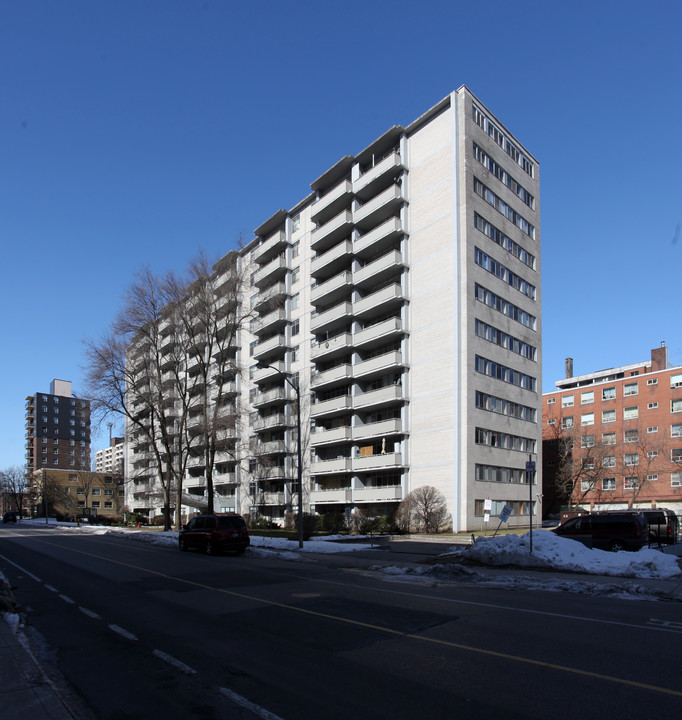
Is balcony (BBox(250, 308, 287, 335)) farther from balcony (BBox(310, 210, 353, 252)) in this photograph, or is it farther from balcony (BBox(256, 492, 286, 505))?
balcony (BBox(256, 492, 286, 505))

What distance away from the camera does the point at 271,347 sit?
196ft

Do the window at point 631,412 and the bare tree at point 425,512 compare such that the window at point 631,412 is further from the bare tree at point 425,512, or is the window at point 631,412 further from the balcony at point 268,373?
the balcony at point 268,373

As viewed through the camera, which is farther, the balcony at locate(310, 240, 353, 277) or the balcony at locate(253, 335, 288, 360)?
the balcony at locate(253, 335, 288, 360)

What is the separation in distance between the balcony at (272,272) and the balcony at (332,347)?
1070 cm

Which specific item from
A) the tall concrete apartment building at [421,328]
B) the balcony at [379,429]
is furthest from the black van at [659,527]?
the balcony at [379,429]

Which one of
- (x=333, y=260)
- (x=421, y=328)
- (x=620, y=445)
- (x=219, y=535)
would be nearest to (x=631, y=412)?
(x=620, y=445)

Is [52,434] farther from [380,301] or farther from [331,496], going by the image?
[380,301]

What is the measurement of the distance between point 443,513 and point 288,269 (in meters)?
31.4

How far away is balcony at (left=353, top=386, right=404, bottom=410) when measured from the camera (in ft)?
146

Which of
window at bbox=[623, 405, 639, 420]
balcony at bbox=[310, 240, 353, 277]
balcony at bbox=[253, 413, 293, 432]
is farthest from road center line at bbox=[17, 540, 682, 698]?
window at bbox=[623, 405, 639, 420]

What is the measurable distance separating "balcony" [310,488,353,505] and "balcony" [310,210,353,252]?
74.5 ft

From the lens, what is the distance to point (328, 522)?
38.8 metres

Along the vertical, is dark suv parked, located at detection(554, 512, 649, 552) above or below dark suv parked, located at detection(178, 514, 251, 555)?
above

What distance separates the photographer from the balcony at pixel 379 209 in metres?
47.2
